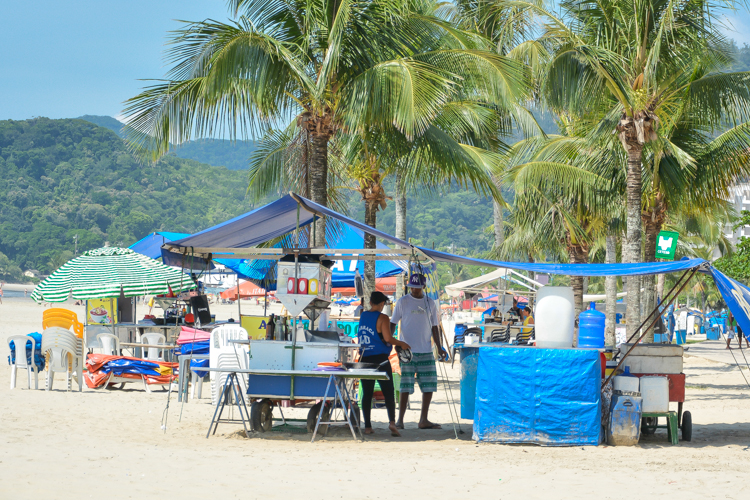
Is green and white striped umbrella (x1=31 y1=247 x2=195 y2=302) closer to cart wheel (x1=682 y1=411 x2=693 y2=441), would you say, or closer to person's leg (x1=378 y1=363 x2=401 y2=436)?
person's leg (x1=378 y1=363 x2=401 y2=436)

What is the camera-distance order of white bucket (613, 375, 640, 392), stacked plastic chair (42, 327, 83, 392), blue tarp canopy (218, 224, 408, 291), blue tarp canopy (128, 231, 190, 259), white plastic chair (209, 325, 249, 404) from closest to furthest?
white bucket (613, 375, 640, 392) → white plastic chair (209, 325, 249, 404) → stacked plastic chair (42, 327, 83, 392) → blue tarp canopy (218, 224, 408, 291) → blue tarp canopy (128, 231, 190, 259)

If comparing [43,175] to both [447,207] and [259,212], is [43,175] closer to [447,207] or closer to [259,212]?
[447,207]

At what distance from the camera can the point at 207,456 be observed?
21.0ft

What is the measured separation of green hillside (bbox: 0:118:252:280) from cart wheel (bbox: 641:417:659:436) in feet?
342

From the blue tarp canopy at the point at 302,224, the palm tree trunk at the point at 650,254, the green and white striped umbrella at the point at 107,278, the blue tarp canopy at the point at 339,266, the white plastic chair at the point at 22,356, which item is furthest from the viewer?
the blue tarp canopy at the point at 339,266

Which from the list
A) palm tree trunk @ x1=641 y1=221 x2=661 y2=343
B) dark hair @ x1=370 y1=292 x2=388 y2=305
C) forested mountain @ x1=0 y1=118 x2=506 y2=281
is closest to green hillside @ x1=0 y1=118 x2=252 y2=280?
forested mountain @ x1=0 y1=118 x2=506 y2=281

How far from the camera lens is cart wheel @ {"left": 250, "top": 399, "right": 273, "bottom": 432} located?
777 cm

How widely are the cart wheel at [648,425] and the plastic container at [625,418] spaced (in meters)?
0.67

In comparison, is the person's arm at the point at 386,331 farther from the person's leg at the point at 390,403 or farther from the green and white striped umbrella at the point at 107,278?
the green and white striped umbrella at the point at 107,278

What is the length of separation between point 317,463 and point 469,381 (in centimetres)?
→ 216

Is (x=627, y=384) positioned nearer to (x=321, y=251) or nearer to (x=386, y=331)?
(x=386, y=331)

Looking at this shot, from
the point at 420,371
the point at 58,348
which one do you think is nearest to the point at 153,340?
the point at 58,348

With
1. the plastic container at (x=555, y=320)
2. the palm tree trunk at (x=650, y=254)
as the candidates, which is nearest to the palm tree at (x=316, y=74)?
the plastic container at (x=555, y=320)

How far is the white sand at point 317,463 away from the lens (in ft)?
17.3
